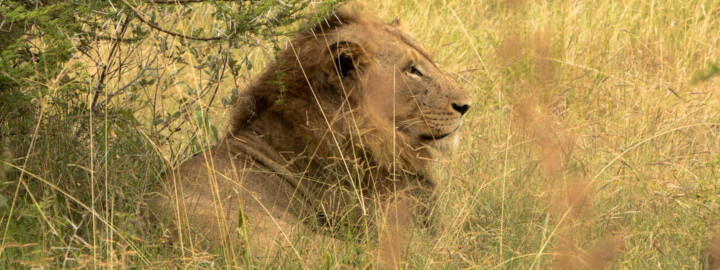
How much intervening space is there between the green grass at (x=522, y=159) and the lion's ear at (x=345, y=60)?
1.88 feet

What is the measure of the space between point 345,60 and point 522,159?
1288 millimetres

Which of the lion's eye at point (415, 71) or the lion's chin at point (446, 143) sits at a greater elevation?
the lion's eye at point (415, 71)

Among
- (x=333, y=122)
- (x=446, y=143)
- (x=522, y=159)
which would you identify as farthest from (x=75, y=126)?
(x=522, y=159)

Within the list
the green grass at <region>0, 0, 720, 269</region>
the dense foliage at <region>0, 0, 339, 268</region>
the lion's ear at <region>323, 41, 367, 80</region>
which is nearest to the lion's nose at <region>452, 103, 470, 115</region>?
the green grass at <region>0, 0, 720, 269</region>

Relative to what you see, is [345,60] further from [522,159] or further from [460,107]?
[522,159]

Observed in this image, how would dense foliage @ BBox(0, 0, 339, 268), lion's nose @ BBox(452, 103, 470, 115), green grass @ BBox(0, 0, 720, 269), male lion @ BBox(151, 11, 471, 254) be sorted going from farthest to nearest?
lion's nose @ BBox(452, 103, 470, 115), male lion @ BBox(151, 11, 471, 254), dense foliage @ BBox(0, 0, 339, 268), green grass @ BBox(0, 0, 720, 269)

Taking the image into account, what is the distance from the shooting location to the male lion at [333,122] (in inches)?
143

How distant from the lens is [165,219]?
330 cm

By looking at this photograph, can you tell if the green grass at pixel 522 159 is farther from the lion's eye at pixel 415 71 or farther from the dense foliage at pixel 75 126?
the lion's eye at pixel 415 71

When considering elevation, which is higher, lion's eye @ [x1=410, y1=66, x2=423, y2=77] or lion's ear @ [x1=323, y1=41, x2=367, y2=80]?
lion's ear @ [x1=323, y1=41, x2=367, y2=80]

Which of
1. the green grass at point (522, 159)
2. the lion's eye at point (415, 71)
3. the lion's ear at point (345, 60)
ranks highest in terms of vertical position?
the lion's ear at point (345, 60)

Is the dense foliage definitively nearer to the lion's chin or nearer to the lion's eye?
the lion's eye

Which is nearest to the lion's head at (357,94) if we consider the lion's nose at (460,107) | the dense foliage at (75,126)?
the lion's nose at (460,107)

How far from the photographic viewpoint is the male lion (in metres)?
3.62
